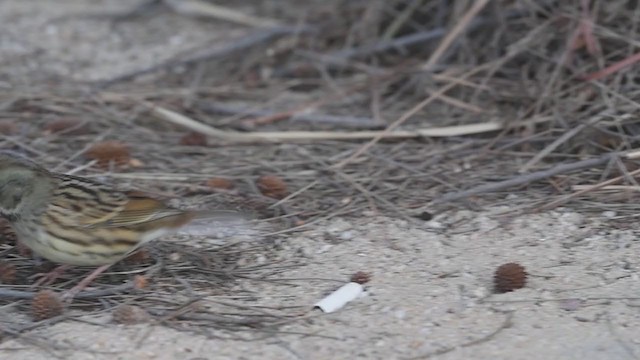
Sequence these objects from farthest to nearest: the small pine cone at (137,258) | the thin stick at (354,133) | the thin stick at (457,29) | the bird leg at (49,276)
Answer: the thin stick at (457,29) < the thin stick at (354,133) < the small pine cone at (137,258) < the bird leg at (49,276)

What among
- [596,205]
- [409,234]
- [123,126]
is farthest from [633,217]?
[123,126]

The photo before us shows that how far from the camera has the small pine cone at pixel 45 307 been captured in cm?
450

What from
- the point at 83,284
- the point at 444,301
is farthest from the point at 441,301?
the point at 83,284

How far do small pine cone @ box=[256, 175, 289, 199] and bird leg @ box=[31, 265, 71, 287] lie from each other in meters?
1.02

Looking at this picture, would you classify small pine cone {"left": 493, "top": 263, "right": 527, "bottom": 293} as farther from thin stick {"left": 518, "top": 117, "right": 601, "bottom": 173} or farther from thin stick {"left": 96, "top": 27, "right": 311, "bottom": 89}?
thin stick {"left": 96, "top": 27, "right": 311, "bottom": 89}

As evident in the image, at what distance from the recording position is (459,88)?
272 inches

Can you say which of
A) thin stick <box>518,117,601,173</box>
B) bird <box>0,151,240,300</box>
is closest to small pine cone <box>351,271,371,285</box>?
bird <box>0,151,240,300</box>

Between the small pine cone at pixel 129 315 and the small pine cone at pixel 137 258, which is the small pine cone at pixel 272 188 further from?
the small pine cone at pixel 129 315

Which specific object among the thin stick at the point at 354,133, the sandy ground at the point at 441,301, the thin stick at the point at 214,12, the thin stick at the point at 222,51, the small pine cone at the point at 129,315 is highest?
the thin stick at the point at 214,12

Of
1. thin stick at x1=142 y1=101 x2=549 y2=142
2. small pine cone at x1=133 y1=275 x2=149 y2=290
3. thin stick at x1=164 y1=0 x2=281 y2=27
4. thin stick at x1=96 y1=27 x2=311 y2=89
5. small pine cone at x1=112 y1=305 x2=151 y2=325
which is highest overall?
thin stick at x1=164 y1=0 x2=281 y2=27

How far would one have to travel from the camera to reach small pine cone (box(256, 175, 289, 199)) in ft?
18.6

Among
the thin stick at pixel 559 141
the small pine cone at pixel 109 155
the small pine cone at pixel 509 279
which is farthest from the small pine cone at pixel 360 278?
the small pine cone at pixel 109 155

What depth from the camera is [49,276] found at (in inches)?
193

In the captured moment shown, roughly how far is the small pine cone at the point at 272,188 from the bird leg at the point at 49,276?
1.02m
